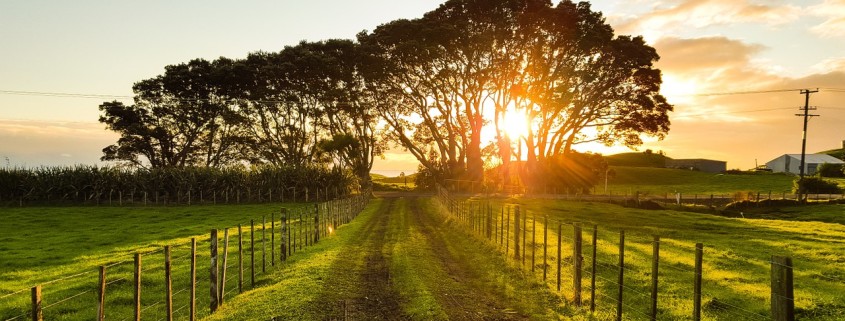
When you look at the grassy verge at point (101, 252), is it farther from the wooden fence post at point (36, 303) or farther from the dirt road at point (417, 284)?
the dirt road at point (417, 284)

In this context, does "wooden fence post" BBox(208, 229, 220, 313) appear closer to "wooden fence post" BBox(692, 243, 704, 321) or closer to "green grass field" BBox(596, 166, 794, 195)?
"wooden fence post" BBox(692, 243, 704, 321)

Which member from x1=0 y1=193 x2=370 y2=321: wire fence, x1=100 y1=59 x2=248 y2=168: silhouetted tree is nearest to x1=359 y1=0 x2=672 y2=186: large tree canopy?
x1=100 y1=59 x2=248 y2=168: silhouetted tree

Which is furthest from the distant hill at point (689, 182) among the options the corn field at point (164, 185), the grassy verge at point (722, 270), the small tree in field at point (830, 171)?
the grassy verge at point (722, 270)

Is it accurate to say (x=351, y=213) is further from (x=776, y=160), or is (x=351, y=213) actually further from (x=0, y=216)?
(x=776, y=160)

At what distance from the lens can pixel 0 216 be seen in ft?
137

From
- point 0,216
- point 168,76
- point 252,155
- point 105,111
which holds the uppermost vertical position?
point 168,76

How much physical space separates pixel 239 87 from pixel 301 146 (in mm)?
10741

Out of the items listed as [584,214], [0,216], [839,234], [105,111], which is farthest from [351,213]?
[105,111]

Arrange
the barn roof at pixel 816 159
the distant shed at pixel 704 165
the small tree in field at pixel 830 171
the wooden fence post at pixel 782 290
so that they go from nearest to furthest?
the wooden fence post at pixel 782 290 → the small tree in field at pixel 830 171 → the barn roof at pixel 816 159 → the distant shed at pixel 704 165

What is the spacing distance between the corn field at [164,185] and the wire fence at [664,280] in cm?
3835

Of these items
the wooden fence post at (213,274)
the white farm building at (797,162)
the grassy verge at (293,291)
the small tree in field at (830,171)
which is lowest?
the grassy verge at (293,291)

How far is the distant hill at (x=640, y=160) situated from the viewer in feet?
494

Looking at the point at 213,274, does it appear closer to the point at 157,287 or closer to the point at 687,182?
the point at 157,287

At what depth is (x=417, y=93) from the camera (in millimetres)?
67500
